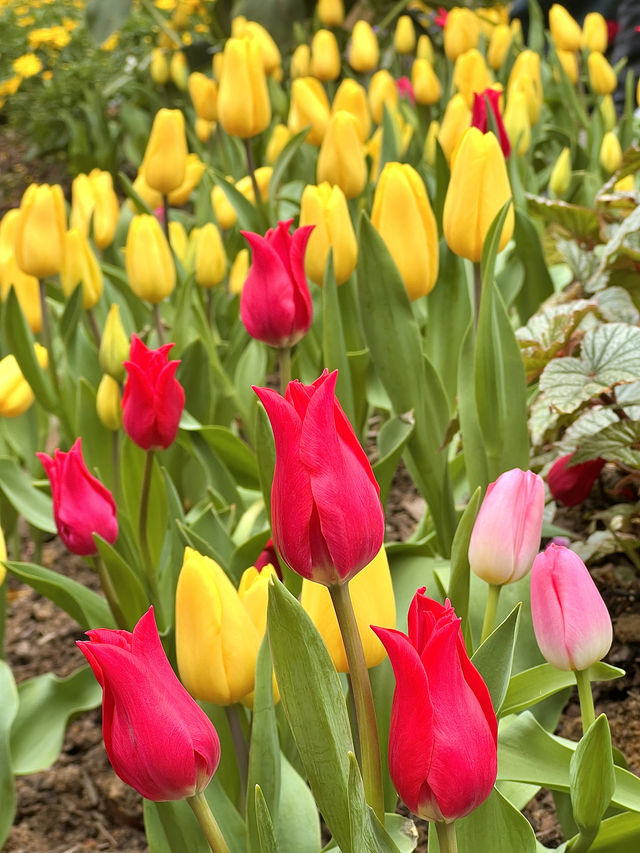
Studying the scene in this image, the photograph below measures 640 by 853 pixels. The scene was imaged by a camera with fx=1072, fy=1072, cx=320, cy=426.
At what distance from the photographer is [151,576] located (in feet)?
4.31

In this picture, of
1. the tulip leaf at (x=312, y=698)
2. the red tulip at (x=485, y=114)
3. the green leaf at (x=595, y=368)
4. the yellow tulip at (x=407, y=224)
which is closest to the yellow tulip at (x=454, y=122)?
the red tulip at (x=485, y=114)

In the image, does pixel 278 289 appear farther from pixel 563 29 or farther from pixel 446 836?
pixel 563 29

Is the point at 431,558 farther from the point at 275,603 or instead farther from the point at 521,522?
the point at 275,603

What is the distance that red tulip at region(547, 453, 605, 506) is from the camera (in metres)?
1.29

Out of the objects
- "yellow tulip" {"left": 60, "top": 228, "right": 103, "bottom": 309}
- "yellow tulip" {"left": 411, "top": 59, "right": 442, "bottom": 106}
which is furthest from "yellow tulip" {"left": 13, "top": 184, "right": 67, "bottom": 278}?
"yellow tulip" {"left": 411, "top": 59, "right": 442, "bottom": 106}

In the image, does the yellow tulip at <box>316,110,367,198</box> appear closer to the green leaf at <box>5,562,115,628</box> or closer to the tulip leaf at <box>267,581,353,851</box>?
the green leaf at <box>5,562,115,628</box>

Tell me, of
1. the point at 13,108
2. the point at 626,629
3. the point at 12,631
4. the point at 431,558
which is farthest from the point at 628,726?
the point at 13,108

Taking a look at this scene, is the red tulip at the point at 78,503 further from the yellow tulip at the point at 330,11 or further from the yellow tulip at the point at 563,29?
the yellow tulip at the point at 330,11

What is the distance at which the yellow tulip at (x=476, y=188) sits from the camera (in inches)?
44.5

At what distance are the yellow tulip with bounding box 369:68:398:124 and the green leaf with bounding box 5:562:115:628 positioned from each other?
1.50m

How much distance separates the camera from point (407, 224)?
1183 mm

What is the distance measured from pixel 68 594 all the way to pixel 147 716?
0.62 m

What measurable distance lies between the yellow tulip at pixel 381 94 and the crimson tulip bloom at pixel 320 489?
6.30 feet

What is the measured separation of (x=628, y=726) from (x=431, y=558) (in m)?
0.30
